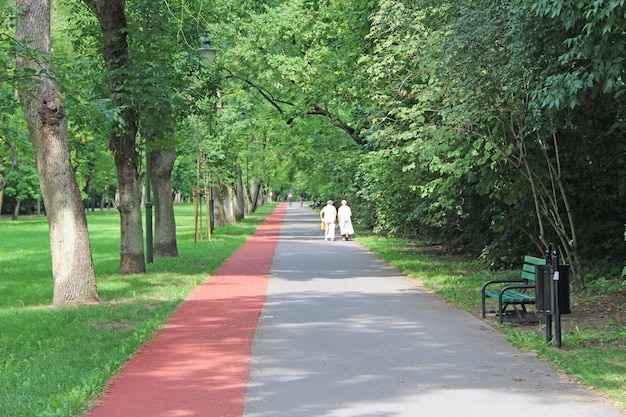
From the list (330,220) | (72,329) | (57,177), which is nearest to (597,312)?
(72,329)

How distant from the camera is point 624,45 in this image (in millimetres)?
9008

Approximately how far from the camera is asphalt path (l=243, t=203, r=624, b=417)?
679cm

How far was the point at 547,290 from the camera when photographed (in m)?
9.33

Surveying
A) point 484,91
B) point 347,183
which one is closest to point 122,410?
point 484,91

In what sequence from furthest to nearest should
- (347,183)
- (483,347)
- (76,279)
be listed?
(347,183) → (76,279) → (483,347)

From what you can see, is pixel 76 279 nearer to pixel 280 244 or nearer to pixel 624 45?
pixel 624 45

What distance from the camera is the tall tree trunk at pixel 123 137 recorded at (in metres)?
17.8

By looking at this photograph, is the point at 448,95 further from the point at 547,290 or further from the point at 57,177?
the point at 57,177

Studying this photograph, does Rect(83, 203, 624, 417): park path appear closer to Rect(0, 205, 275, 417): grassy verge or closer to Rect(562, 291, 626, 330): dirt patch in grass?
Rect(0, 205, 275, 417): grassy verge

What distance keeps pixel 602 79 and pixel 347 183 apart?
29300 mm

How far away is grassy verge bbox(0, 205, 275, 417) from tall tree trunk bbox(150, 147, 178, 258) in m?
0.91

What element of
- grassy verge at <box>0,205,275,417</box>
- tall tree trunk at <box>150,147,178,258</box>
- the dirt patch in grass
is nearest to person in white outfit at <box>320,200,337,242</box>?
tall tree trunk at <box>150,147,178,258</box>

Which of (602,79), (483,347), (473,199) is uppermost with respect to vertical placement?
(602,79)

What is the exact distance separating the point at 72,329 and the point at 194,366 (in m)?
3.15
